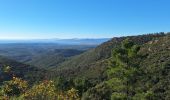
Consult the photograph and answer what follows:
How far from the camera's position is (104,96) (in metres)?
72.0

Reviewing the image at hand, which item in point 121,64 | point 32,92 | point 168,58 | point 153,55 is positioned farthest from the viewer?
point 153,55

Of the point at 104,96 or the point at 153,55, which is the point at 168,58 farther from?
the point at 104,96

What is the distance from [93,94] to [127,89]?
4081cm

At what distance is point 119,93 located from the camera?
111 ft

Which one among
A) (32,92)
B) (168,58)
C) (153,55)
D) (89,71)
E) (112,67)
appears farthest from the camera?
(89,71)

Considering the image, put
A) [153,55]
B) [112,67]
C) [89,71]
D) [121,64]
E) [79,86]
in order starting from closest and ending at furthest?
1. [121,64]
2. [112,67]
3. [79,86]
4. [153,55]
5. [89,71]

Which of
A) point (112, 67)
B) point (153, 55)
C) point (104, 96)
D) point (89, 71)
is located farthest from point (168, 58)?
point (112, 67)

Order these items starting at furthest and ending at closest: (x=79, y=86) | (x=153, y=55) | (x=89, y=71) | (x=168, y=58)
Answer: (x=89, y=71) < (x=153, y=55) < (x=168, y=58) < (x=79, y=86)

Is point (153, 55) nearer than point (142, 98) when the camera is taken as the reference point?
No

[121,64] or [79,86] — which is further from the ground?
[121,64]

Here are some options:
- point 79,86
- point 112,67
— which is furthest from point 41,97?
point 79,86

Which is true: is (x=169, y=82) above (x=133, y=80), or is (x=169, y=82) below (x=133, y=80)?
below

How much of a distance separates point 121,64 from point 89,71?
93.1 meters

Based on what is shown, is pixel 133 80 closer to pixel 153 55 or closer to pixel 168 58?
pixel 168 58
